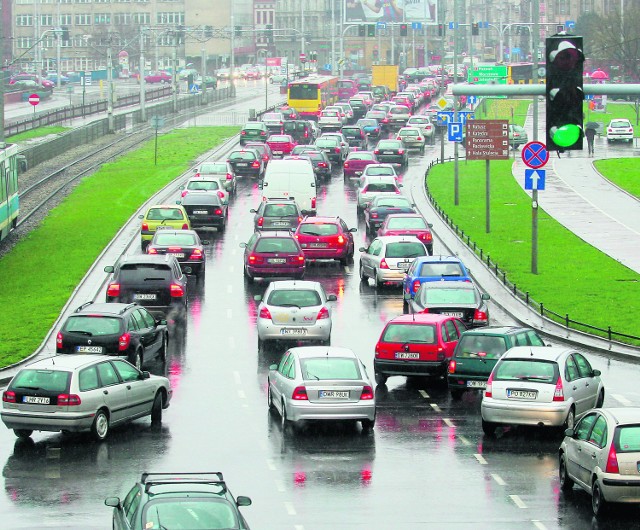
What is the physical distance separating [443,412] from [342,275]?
17956mm

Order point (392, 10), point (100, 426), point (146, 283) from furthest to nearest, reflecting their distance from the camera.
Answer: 1. point (392, 10)
2. point (146, 283)
3. point (100, 426)

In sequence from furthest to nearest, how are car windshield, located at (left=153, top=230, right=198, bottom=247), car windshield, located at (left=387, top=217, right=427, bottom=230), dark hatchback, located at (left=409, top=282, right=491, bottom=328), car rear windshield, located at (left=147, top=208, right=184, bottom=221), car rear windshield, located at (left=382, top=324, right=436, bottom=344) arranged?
car rear windshield, located at (left=147, top=208, right=184, bottom=221) → car windshield, located at (left=387, top=217, right=427, bottom=230) → car windshield, located at (left=153, top=230, right=198, bottom=247) → dark hatchback, located at (left=409, top=282, right=491, bottom=328) → car rear windshield, located at (left=382, top=324, right=436, bottom=344)

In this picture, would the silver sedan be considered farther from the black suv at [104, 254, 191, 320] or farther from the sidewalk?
the sidewalk

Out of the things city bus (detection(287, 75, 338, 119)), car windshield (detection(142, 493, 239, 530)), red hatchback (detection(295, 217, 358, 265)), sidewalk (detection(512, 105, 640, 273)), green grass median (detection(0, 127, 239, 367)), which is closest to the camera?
car windshield (detection(142, 493, 239, 530))

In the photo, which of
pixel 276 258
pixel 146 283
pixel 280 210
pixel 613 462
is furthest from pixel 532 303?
pixel 613 462

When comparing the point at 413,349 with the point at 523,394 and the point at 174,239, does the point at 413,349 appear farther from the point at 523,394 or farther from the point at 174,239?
the point at 174,239

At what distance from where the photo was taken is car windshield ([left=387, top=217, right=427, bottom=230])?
45.8m

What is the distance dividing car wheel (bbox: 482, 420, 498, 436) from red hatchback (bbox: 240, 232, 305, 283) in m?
17.0

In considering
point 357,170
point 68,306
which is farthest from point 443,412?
point 357,170

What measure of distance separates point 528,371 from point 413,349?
14.9 feet

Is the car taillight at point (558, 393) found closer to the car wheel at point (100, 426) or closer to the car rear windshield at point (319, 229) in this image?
the car wheel at point (100, 426)

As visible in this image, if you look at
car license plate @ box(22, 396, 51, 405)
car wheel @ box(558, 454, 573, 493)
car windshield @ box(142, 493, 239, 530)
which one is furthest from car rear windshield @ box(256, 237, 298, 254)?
car windshield @ box(142, 493, 239, 530)

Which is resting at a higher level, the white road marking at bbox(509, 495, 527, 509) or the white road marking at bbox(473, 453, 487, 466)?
A: the white road marking at bbox(509, 495, 527, 509)

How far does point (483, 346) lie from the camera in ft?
85.5
